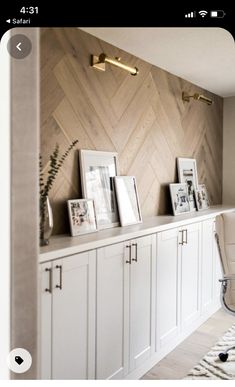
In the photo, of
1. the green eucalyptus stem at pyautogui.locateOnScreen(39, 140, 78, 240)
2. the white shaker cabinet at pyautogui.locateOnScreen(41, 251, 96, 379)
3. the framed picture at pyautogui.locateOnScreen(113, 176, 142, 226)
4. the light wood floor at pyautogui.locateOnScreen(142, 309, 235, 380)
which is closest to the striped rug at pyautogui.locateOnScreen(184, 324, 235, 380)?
the light wood floor at pyautogui.locateOnScreen(142, 309, 235, 380)

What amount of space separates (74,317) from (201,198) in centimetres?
160

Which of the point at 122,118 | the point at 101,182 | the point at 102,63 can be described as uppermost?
the point at 102,63

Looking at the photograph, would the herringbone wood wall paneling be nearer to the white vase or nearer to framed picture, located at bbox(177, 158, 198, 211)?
framed picture, located at bbox(177, 158, 198, 211)

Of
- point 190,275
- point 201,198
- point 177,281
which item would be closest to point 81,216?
point 177,281

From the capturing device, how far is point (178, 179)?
2.34 meters

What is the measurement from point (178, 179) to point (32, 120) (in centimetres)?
189

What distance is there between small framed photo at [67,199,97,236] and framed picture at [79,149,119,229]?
52mm

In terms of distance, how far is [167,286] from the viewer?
1.74 meters

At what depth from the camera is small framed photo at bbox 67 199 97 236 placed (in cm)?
138

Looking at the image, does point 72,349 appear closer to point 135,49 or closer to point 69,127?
point 69,127

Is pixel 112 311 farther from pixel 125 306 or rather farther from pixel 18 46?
pixel 18 46
